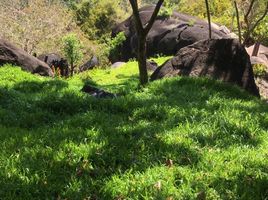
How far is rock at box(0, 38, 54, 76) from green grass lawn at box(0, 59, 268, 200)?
325 inches

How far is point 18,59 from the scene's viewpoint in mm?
18094

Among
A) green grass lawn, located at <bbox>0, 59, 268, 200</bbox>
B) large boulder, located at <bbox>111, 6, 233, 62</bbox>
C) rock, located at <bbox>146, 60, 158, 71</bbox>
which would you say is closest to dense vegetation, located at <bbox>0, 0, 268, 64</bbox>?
large boulder, located at <bbox>111, 6, 233, 62</bbox>

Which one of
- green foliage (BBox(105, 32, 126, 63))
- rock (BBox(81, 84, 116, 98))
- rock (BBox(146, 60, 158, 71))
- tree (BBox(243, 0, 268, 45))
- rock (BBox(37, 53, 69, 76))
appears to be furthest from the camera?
green foliage (BBox(105, 32, 126, 63))

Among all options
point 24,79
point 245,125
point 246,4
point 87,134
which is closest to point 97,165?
point 87,134

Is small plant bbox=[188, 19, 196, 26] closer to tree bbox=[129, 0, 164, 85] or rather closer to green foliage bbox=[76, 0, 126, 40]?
tree bbox=[129, 0, 164, 85]

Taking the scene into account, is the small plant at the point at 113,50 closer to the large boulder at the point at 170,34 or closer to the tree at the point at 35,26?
the large boulder at the point at 170,34

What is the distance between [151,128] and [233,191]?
2442 millimetres

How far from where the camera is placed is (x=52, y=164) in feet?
18.5

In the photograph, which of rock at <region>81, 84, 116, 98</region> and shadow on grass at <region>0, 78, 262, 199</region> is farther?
rock at <region>81, 84, 116, 98</region>

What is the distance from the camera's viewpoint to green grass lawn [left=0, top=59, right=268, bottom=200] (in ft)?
16.7

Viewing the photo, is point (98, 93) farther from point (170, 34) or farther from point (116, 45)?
point (116, 45)

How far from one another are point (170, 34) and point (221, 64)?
18851 millimetres

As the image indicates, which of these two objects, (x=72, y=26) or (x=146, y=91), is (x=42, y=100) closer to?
(x=146, y=91)

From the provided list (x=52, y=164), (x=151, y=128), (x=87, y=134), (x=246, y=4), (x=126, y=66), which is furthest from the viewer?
(x=246, y=4)
